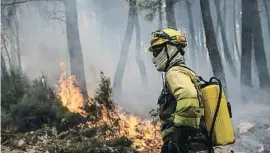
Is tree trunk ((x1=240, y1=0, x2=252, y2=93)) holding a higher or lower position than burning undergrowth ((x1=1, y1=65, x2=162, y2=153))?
higher

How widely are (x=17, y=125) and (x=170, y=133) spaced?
635 centimetres

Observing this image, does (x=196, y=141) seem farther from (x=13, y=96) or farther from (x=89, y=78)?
(x=89, y=78)

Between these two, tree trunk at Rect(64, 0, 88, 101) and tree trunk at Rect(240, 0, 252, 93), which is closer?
tree trunk at Rect(64, 0, 88, 101)

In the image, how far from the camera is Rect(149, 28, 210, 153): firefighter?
353cm

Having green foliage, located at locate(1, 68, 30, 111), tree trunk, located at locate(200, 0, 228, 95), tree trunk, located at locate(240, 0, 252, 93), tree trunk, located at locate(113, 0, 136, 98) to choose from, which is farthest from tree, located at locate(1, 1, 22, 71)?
tree trunk, located at locate(240, 0, 252, 93)

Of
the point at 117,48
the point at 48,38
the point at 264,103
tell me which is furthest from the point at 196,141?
the point at 117,48

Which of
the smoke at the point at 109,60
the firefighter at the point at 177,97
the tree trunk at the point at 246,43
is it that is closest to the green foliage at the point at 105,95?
the smoke at the point at 109,60

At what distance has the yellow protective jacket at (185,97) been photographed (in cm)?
350

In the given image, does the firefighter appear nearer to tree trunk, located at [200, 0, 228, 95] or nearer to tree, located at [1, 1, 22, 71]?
→ tree trunk, located at [200, 0, 228, 95]

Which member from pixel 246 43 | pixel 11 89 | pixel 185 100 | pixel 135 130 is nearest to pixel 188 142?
pixel 185 100

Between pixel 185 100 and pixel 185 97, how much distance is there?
0.09ft

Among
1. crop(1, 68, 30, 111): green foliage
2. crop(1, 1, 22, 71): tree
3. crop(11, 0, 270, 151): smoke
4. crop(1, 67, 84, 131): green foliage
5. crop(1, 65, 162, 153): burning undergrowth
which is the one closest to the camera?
crop(1, 65, 162, 153): burning undergrowth

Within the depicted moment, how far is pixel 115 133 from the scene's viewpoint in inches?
329

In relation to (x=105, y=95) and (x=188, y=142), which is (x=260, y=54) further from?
(x=188, y=142)
